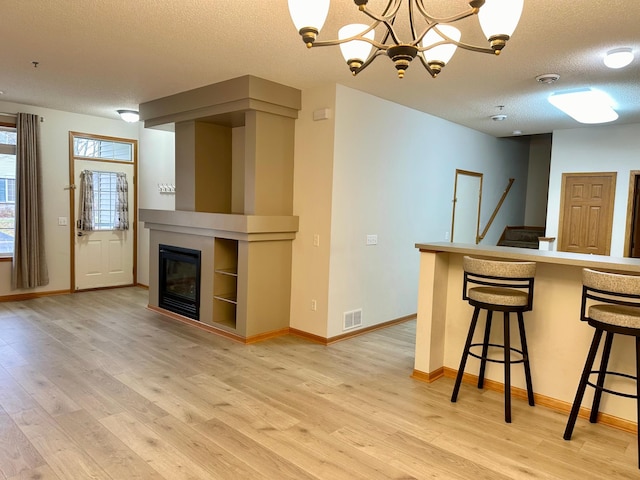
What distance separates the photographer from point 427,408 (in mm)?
3168

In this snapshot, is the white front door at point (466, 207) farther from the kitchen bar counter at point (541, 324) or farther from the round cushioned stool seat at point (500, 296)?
the round cushioned stool seat at point (500, 296)

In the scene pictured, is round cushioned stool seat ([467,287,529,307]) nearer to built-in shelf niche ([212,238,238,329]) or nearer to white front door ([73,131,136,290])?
built-in shelf niche ([212,238,238,329])

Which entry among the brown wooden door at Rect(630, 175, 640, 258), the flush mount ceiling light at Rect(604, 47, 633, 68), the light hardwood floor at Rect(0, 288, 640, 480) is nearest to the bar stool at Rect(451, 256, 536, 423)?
the light hardwood floor at Rect(0, 288, 640, 480)

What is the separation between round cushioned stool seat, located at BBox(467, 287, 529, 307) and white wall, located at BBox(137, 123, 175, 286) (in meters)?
4.84

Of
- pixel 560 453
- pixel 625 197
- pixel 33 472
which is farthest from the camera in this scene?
pixel 625 197

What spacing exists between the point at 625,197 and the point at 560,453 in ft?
15.0

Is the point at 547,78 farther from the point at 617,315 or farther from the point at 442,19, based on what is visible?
the point at 442,19

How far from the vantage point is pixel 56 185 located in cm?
638

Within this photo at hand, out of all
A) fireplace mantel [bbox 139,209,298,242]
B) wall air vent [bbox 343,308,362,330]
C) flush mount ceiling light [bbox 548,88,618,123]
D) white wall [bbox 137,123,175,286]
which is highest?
flush mount ceiling light [bbox 548,88,618,123]

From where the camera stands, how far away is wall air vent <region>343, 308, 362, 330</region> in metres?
4.73

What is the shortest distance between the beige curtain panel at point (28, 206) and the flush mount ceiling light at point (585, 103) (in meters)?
6.49

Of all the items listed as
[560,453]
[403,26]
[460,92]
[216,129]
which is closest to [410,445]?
[560,453]

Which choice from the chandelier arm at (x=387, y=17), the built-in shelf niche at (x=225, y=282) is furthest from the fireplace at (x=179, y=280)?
the chandelier arm at (x=387, y=17)

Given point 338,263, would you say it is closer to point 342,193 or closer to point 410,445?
point 342,193
